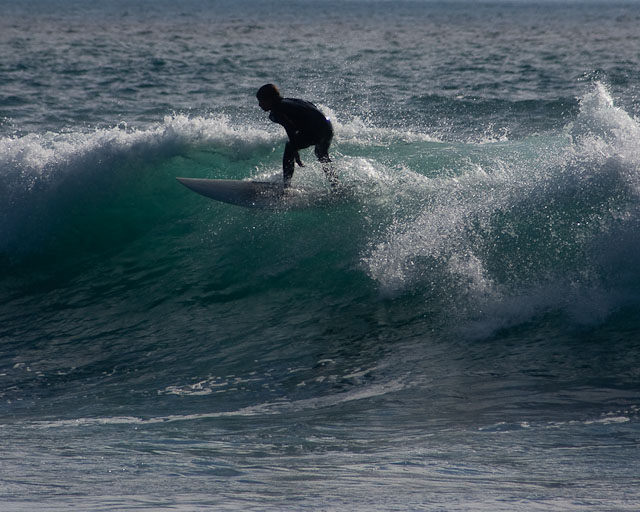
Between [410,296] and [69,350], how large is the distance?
3083 mm

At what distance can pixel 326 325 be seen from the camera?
7.46 metres

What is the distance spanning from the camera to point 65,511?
3770 millimetres

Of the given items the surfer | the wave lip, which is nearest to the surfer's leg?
the surfer

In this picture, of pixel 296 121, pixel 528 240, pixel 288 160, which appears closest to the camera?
pixel 528 240

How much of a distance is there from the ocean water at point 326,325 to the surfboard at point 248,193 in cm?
30

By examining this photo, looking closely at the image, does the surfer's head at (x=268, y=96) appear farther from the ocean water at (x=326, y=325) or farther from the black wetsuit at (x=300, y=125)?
the ocean water at (x=326, y=325)

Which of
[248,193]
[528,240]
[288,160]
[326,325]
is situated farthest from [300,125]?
[528,240]

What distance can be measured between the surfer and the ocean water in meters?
0.72

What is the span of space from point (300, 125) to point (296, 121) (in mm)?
57

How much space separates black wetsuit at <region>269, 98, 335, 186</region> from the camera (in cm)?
800

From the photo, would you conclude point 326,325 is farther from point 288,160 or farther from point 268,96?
point 268,96

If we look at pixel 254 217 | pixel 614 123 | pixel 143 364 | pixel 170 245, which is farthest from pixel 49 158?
pixel 614 123

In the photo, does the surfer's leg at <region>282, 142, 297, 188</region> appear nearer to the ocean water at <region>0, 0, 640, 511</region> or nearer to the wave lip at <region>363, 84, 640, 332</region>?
the ocean water at <region>0, 0, 640, 511</region>

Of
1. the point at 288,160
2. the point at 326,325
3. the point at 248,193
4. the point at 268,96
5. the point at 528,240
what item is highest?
the point at 268,96
